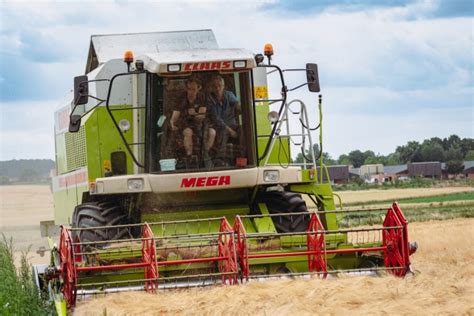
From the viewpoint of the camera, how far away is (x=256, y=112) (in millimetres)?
10812

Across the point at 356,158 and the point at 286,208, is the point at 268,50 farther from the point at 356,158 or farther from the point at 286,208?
the point at 356,158

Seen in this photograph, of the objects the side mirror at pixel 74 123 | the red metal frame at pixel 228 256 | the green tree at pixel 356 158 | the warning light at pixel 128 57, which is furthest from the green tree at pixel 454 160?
the red metal frame at pixel 228 256

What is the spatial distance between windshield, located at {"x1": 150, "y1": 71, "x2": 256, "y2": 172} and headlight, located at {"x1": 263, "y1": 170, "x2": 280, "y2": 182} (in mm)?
262

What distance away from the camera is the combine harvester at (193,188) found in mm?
8875

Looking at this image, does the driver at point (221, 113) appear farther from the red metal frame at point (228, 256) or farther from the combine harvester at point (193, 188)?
the red metal frame at point (228, 256)

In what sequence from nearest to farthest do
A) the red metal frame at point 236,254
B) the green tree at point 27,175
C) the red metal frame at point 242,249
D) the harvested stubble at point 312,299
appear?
the harvested stubble at point 312,299 < the red metal frame at point 236,254 < the red metal frame at point 242,249 < the green tree at point 27,175

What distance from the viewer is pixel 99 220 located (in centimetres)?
984

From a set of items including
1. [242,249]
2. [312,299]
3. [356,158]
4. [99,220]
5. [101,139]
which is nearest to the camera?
[312,299]

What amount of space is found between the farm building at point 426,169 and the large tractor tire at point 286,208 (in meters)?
77.4

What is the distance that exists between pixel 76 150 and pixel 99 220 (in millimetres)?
1427

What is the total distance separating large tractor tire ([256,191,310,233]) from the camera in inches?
405

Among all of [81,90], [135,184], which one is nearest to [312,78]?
[135,184]

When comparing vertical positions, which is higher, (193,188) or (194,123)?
(194,123)

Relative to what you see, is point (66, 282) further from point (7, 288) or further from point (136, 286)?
point (7, 288)
